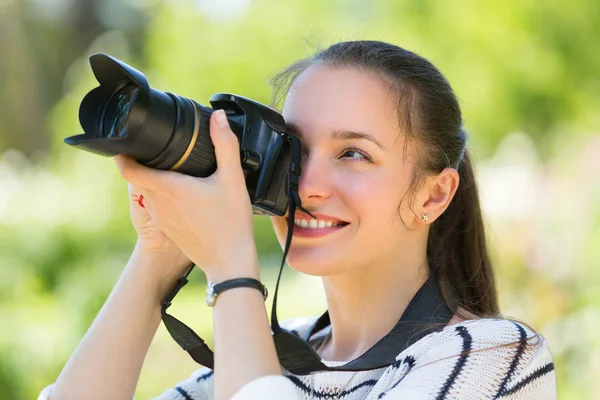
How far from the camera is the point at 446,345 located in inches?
54.9

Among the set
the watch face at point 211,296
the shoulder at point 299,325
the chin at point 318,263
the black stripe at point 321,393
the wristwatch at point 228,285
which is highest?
the chin at point 318,263

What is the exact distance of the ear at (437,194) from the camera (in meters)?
1.61

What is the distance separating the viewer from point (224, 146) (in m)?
1.33

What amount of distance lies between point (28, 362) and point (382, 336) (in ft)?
6.62

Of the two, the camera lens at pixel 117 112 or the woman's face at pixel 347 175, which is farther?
the woman's face at pixel 347 175

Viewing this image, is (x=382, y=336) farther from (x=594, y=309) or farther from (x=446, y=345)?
(x=594, y=309)

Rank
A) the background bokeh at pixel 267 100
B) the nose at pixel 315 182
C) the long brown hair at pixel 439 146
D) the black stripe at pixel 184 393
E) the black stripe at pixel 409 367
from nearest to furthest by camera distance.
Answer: the black stripe at pixel 409 367
the nose at pixel 315 182
the long brown hair at pixel 439 146
the black stripe at pixel 184 393
the background bokeh at pixel 267 100

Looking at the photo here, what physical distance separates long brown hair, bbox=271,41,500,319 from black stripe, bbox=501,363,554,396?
0.58 ft

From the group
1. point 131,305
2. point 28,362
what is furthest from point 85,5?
point 131,305

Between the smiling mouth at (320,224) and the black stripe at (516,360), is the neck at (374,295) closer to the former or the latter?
the smiling mouth at (320,224)

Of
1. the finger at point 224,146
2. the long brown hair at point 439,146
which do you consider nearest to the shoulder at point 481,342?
the long brown hair at point 439,146

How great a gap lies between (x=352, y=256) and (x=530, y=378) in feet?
1.22

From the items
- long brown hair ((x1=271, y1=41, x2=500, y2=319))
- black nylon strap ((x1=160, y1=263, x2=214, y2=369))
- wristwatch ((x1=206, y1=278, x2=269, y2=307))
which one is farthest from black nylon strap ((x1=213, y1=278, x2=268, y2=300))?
long brown hair ((x1=271, y1=41, x2=500, y2=319))

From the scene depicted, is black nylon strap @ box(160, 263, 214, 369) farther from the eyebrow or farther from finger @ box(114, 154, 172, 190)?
the eyebrow
